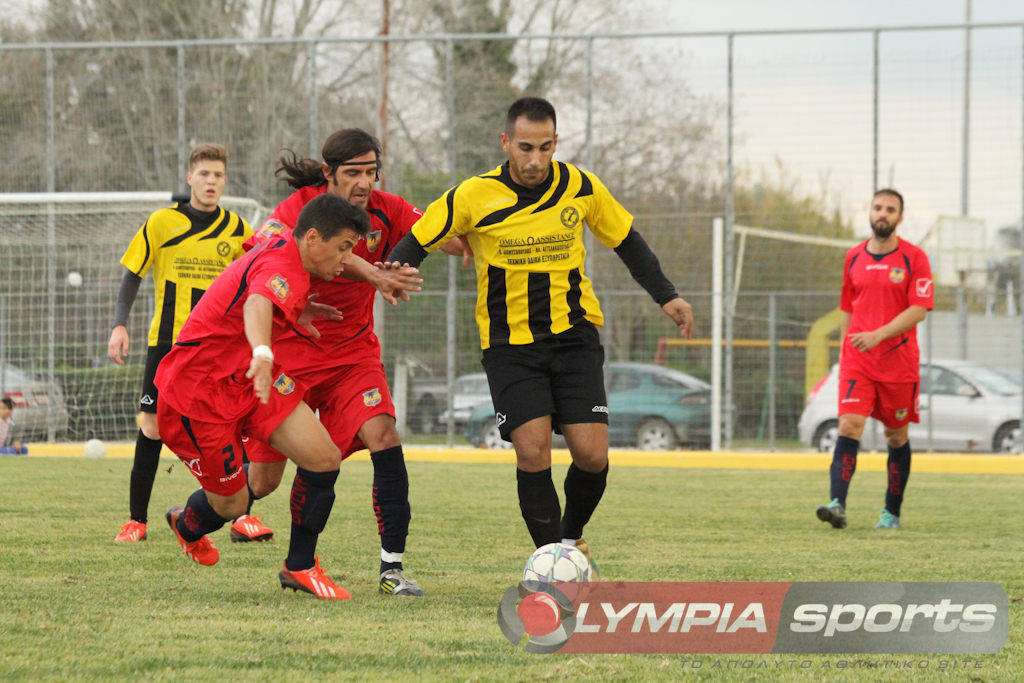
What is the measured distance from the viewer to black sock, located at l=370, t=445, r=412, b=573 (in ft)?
17.0

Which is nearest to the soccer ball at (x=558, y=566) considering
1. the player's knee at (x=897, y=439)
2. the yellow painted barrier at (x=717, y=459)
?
the player's knee at (x=897, y=439)

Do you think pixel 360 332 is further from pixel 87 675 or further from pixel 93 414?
pixel 93 414

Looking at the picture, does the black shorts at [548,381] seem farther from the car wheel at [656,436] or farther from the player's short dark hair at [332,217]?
the car wheel at [656,436]

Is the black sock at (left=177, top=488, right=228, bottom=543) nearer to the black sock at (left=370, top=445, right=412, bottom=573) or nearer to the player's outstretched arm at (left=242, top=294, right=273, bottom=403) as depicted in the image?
the black sock at (left=370, top=445, right=412, bottom=573)

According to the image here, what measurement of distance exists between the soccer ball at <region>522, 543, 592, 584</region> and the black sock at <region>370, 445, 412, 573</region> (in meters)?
0.87

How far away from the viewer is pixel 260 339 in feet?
14.5

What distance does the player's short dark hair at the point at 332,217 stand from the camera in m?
4.73


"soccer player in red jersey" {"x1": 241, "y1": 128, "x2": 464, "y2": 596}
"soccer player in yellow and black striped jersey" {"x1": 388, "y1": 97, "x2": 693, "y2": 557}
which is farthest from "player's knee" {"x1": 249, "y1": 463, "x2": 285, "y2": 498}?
"soccer player in yellow and black striped jersey" {"x1": 388, "y1": 97, "x2": 693, "y2": 557}

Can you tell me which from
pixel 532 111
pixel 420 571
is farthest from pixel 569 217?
pixel 420 571

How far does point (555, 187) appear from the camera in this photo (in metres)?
5.19

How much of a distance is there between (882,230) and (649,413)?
26.6 feet

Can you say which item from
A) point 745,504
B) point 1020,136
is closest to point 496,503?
point 745,504

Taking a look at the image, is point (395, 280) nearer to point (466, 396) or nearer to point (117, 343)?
point (117, 343)

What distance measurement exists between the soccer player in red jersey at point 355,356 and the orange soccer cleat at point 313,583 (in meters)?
0.24
